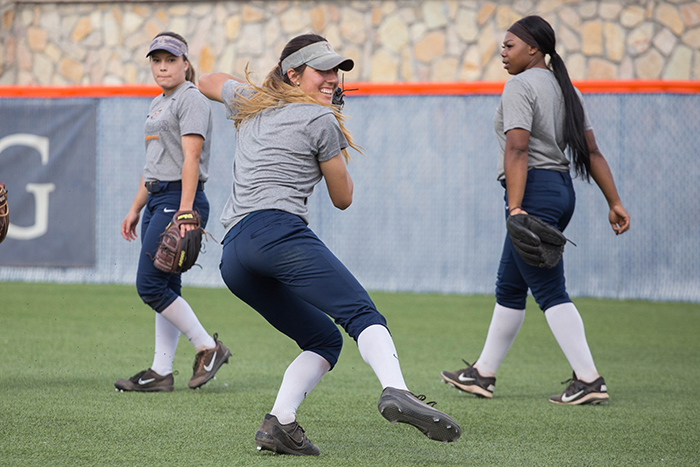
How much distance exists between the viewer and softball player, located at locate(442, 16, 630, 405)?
3979 mm

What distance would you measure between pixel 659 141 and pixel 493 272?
2.22 m

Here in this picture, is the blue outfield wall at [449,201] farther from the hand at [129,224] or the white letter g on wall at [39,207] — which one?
the hand at [129,224]

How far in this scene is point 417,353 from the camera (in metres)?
5.59

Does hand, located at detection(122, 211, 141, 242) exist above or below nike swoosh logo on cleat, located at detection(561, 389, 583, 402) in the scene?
above

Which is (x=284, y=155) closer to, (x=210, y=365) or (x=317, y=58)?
(x=317, y=58)

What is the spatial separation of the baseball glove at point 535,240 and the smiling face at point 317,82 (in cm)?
139

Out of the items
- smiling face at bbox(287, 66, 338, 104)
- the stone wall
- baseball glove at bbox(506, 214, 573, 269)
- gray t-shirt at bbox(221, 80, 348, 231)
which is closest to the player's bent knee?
gray t-shirt at bbox(221, 80, 348, 231)

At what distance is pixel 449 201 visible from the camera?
358 inches

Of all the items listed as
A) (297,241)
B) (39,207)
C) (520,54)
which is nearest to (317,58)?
(297,241)

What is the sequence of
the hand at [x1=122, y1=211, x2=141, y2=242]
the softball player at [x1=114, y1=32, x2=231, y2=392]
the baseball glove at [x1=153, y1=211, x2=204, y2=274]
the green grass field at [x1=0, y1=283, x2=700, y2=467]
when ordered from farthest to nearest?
the hand at [x1=122, y1=211, x2=141, y2=242]
the softball player at [x1=114, y1=32, x2=231, y2=392]
the baseball glove at [x1=153, y1=211, x2=204, y2=274]
the green grass field at [x1=0, y1=283, x2=700, y2=467]

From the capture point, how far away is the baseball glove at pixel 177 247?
12.3 ft

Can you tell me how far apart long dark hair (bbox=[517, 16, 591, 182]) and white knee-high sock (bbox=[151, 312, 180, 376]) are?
7.44 ft

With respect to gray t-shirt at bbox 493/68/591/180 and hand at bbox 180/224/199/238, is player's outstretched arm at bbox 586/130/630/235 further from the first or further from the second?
hand at bbox 180/224/199/238

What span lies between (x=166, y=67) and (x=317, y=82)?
1581 mm
